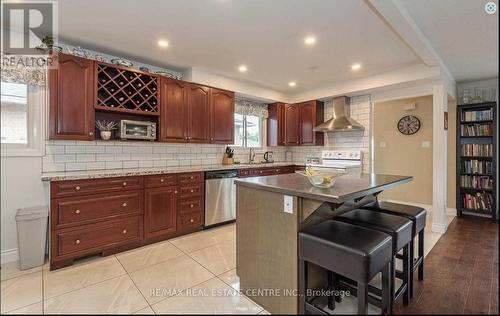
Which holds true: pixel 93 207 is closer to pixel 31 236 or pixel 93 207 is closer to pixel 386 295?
pixel 31 236

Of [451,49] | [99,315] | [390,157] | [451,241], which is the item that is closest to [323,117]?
[390,157]

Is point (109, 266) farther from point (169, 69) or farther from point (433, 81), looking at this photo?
point (433, 81)

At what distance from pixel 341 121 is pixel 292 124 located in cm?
101

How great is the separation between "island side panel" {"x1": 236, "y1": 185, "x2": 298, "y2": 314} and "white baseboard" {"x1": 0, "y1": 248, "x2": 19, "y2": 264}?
7.58 ft

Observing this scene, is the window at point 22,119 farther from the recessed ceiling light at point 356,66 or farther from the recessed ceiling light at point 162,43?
the recessed ceiling light at point 356,66

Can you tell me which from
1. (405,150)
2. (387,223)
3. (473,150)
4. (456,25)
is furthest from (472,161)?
(387,223)

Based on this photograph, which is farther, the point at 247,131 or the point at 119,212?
the point at 247,131

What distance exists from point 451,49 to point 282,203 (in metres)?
2.78

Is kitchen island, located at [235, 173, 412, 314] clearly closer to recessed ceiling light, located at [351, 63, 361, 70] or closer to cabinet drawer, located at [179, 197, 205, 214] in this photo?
cabinet drawer, located at [179, 197, 205, 214]

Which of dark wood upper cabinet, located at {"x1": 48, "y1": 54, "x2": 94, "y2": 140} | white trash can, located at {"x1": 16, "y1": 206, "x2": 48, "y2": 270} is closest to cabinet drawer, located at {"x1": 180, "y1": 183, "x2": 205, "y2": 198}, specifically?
dark wood upper cabinet, located at {"x1": 48, "y1": 54, "x2": 94, "y2": 140}

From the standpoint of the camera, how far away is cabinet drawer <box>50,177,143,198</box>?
2.26 m

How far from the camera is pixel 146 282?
6.53 feet

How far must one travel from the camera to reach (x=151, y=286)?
190 centimetres

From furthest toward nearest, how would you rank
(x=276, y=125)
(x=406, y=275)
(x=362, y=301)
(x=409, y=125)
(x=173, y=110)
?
(x=276, y=125), (x=409, y=125), (x=173, y=110), (x=406, y=275), (x=362, y=301)
